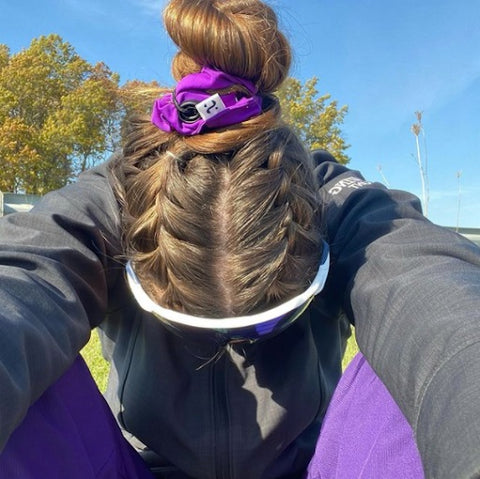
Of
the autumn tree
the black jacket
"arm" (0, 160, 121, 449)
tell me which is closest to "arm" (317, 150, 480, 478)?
the black jacket

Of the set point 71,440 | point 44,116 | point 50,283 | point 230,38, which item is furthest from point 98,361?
point 44,116

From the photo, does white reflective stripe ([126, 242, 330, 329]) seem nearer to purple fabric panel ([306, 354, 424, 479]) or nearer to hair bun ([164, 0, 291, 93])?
purple fabric panel ([306, 354, 424, 479])

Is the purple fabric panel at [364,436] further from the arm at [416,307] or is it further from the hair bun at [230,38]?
the hair bun at [230,38]

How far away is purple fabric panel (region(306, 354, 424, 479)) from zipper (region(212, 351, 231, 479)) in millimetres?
185

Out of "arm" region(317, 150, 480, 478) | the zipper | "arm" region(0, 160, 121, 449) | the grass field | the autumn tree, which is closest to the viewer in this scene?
"arm" region(317, 150, 480, 478)

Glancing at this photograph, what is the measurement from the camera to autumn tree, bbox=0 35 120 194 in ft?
51.9

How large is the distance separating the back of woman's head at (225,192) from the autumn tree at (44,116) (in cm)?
1460

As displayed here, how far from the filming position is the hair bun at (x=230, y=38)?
1080 mm

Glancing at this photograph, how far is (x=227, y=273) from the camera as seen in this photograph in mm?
991

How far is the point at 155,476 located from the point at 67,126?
51.2 ft

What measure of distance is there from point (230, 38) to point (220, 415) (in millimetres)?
767

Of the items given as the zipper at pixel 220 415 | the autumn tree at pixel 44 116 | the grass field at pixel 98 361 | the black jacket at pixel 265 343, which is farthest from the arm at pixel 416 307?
the autumn tree at pixel 44 116

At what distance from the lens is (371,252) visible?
1.08m

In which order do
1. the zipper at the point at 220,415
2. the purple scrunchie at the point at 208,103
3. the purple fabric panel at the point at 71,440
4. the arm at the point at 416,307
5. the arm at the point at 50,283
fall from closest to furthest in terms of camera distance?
the arm at the point at 416,307
the arm at the point at 50,283
the purple fabric panel at the point at 71,440
the purple scrunchie at the point at 208,103
the zipper at the point at 220,415
